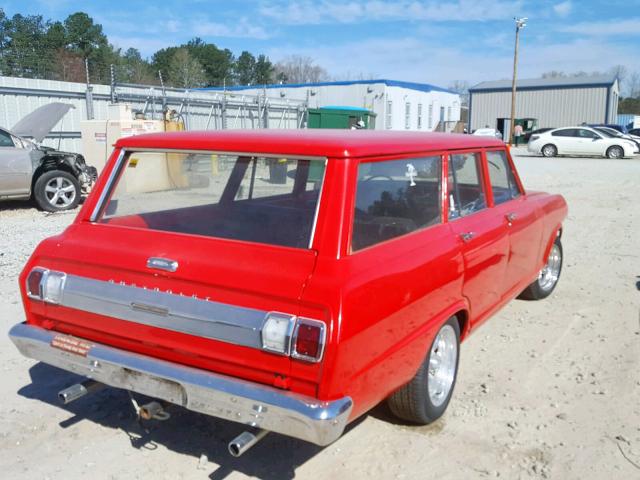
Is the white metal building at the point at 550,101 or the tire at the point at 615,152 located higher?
the white metal building at the point at 550,101

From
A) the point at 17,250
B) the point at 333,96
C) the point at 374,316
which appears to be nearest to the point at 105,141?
the point at 17,250

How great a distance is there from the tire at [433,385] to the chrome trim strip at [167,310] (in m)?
1.04

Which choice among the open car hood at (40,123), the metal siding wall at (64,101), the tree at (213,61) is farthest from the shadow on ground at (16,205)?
the tree at (213,61)

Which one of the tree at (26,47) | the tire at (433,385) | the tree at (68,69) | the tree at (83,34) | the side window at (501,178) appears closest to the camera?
the tire at (433,385)

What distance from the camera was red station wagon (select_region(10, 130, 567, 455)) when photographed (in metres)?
2.49

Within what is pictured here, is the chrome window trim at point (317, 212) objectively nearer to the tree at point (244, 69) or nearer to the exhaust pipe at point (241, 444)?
the exhaust pipe at point (241, 444)

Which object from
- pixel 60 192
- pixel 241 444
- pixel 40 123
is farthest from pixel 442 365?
pixel 40 123

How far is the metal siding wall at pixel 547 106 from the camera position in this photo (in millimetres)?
51875

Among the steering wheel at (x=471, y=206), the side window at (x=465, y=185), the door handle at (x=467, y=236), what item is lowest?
the door handle at (x=467, y=236)

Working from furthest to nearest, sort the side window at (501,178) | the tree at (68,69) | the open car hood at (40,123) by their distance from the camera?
the tree at (68,69) < the open car hood at (40,123) < the side window at (501,178)

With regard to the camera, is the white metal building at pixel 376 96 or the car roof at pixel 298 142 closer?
the car roof at pixel 298 142

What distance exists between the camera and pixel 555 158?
85.7 ft

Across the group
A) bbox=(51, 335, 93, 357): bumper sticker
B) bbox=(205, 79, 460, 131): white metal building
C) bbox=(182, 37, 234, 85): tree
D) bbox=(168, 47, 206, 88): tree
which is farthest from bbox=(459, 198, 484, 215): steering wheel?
bbox=(182, 37, 234, 85): tree

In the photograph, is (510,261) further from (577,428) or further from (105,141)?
(105,141)
